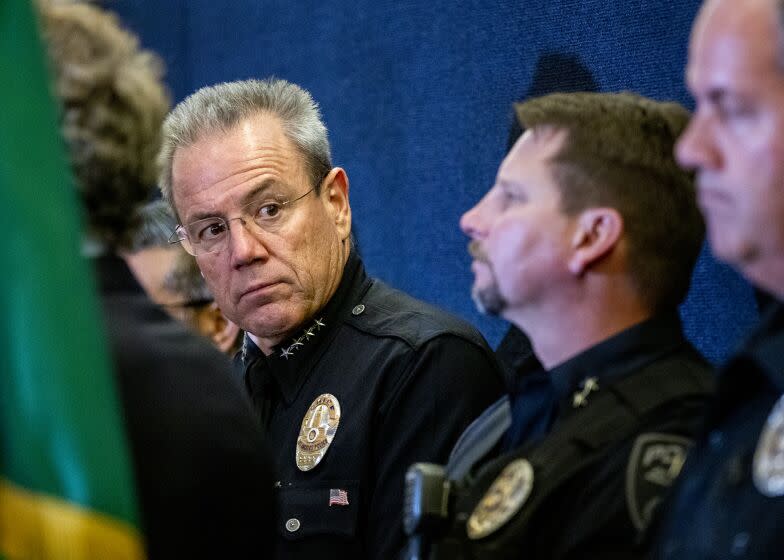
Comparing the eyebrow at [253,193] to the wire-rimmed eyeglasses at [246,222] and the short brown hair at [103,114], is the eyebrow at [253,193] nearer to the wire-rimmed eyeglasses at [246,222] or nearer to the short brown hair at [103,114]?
the wire-rimmed eyeglasses at [246,222]

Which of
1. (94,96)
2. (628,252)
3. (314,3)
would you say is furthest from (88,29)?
(314,3)

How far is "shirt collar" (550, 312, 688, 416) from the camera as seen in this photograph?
1.41 metres

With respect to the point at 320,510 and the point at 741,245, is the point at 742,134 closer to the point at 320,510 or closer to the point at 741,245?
the point at 741,245

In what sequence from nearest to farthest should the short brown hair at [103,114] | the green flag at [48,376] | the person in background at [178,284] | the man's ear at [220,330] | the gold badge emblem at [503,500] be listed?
the green flag at [48,376]
the short brown hair at [103,114]
the gold badge emblem at [503,500]
the person in background at [178,284]
the man's ear at [220,330]

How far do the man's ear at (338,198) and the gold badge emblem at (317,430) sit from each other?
14.1 inches

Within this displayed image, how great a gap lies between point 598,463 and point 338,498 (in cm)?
65

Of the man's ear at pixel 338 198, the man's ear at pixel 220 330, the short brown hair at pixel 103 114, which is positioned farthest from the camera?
the man's ear at pixel 220 330

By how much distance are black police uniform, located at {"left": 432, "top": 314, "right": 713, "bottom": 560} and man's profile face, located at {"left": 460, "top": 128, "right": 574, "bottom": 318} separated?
0.35 ft

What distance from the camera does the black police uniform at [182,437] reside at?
1.13 m

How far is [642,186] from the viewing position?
57.1 inches

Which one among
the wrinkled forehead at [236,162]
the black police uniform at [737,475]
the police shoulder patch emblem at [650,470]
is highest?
the wrinkled forehead at [236,162]

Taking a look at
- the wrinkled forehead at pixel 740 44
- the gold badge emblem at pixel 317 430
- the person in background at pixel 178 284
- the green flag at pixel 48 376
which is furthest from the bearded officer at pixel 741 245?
the person in background at pixel 178 284

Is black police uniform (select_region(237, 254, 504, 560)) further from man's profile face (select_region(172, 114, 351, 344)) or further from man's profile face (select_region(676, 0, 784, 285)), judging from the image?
man's profile face (select_region(676, 0, 784, 285))

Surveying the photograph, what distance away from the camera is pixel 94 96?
1211 millimetres
